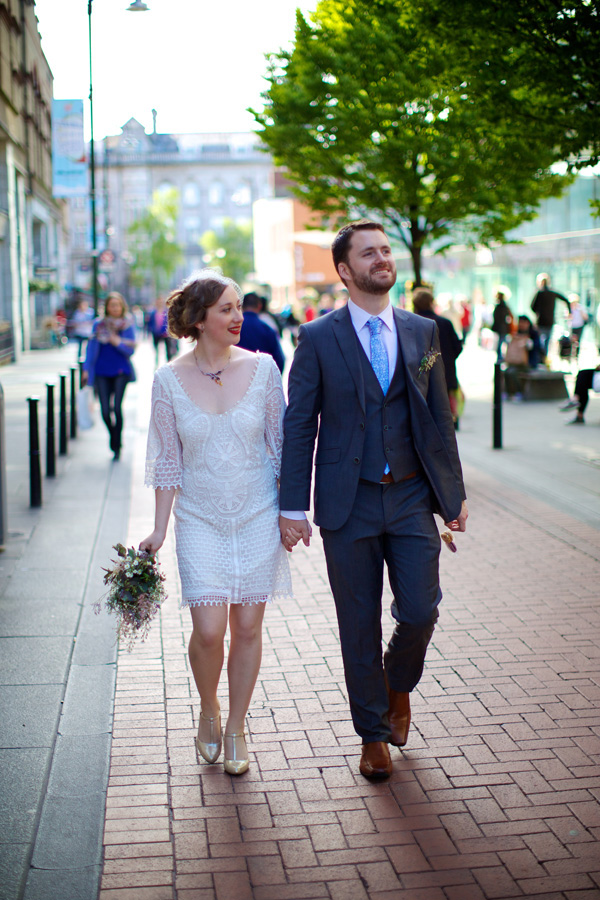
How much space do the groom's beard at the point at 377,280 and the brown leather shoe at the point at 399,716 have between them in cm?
151

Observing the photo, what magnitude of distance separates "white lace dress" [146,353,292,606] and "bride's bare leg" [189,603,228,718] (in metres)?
0.06

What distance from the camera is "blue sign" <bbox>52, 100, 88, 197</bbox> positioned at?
899 inches

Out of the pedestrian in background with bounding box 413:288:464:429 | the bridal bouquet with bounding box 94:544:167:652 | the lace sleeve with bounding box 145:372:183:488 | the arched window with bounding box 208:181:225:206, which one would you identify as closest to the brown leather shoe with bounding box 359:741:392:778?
the bridal bouquet with bounding box 94:544:167:652

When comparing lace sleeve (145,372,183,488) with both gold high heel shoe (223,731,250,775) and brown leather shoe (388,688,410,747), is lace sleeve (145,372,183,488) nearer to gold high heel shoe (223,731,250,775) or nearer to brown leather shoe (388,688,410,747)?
gold high heel shoe (223,731,250,775)

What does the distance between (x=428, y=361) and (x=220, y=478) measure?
0.87 metres

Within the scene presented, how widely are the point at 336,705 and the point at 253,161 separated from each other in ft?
356

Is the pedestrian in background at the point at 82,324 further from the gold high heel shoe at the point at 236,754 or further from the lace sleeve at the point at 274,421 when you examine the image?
the gold high heel shoe at the point at 236,754

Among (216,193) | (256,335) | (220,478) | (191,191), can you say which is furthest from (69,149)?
(191,191)

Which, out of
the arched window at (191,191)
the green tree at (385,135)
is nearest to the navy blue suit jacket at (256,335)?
the green tree at (385,135)

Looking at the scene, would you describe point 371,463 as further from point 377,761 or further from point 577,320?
point 577,320

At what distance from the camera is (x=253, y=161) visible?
10856 cm

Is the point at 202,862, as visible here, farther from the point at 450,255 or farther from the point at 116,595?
the point at 450,255

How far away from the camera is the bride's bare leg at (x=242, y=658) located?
3.91 metres

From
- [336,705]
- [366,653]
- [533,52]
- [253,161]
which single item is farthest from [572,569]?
[253,161]
